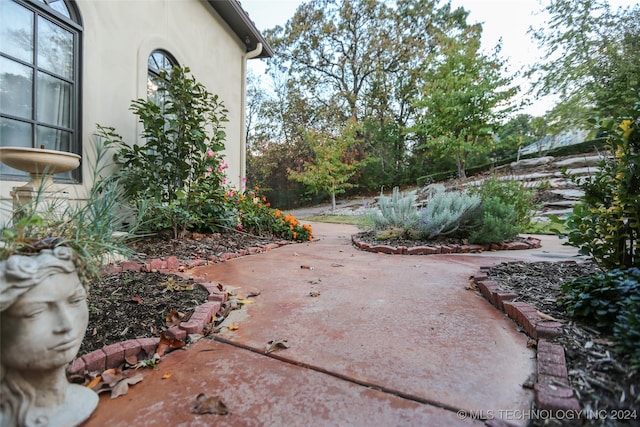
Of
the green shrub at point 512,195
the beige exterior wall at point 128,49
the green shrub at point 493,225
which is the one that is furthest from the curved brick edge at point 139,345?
the green shrub at point 512,195

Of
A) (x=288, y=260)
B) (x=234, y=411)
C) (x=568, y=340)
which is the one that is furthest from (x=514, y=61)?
(x=234, y=411)

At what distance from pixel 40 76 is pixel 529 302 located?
413 cm

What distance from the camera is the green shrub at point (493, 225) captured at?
11.9ft

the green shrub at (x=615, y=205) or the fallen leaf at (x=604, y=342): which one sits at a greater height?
the green shrub at (x=615, y=205)

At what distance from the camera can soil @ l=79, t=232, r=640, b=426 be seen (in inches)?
36.0

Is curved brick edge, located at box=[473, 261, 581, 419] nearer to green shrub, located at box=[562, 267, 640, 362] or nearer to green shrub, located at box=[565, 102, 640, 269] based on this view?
green shrub, located at box=[562, 267, 640, 362]

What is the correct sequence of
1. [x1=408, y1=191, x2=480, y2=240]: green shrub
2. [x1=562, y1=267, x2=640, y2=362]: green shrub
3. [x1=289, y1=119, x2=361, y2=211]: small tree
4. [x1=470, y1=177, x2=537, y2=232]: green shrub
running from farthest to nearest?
[x1=289, y1=119, x2=361, y2=211]: small tree → [x1=470, y1=177, x2=537, y2=232]: green shrub → [x1=408, y1=191, x2=480, y2=240]: green shrub → [x1=562, y1=267, x2=640, y2=362]: green shrub

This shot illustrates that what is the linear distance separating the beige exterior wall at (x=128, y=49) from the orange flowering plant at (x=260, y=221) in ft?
4.89

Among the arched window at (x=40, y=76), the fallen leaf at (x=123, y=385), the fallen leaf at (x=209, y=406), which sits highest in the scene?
the arched window at (x=40, y=76)

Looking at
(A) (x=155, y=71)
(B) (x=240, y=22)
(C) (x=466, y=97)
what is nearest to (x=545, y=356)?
(A) (x=155, y=71)

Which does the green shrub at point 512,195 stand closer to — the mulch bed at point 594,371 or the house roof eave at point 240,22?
the mulch bed at point 594,371

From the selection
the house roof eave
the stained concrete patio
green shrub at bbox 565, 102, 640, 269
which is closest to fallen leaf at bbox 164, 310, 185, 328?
the stained concrete patio

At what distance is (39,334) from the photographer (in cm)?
76

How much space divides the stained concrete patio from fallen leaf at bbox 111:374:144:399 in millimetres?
20
